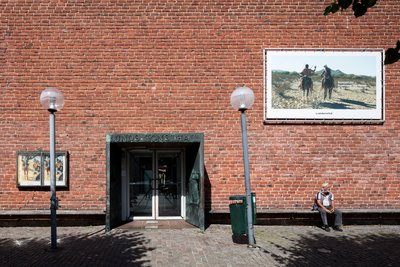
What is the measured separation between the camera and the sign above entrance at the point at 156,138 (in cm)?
895

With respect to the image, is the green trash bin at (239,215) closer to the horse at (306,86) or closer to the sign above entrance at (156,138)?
the sign above entrance at (156,138)

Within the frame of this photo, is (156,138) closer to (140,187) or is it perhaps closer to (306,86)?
(140,187)

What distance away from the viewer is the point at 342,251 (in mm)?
7176

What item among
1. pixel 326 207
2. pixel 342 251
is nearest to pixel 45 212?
pixel 342 251

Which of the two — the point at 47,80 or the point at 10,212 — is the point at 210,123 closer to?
the point at 47,80

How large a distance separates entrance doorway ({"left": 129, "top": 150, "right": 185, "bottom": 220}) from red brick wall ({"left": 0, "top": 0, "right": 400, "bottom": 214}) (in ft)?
3.90

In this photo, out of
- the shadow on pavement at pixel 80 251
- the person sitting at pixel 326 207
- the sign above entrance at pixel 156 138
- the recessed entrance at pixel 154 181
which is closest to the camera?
the shadow on pavement at pixel 80 251

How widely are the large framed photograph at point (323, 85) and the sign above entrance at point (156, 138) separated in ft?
7.65

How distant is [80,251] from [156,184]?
3691 millimetres

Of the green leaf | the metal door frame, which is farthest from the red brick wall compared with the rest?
the green leaf

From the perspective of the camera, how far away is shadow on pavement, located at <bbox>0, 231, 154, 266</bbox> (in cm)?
638

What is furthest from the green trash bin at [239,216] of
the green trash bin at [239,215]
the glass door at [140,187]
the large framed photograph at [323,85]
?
the glass door at [140,187]

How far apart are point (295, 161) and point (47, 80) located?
24.2ft

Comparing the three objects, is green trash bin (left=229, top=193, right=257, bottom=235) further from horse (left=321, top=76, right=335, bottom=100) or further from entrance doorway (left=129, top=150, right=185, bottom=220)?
horse (left=321, top=76, right=335, bottom=100)
